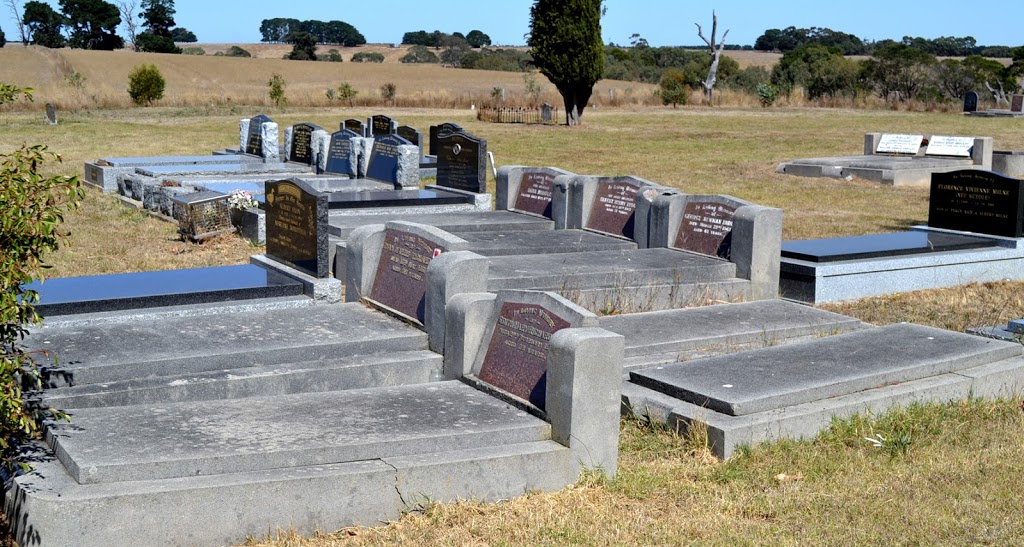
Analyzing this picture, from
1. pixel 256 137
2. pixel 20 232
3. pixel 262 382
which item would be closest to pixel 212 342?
pixel 262 382

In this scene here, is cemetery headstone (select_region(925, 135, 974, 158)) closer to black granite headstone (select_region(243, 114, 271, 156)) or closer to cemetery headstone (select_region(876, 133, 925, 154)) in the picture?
cemetery headstone (select_region(876, 133, 925, 154))

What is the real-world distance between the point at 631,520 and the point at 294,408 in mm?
1929

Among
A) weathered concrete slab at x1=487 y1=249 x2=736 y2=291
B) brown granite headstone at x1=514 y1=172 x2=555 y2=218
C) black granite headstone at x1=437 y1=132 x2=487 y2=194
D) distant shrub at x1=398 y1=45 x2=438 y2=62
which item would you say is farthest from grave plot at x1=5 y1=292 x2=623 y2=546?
distant shrub at x1=398 y1=45 x2=438 y2=62

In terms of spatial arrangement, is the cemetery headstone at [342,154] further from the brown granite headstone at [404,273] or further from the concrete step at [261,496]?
the concrete step at [261,496]

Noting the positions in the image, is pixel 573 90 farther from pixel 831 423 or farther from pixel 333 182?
pixel 831 423

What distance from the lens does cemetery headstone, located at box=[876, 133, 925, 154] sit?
2345cm

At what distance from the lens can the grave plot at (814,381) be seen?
6398 mm

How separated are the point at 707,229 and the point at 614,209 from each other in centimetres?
175

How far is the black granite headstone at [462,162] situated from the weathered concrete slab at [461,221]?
3.96 feet

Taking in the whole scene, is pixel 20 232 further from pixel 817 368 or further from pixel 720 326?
pixel 720 326

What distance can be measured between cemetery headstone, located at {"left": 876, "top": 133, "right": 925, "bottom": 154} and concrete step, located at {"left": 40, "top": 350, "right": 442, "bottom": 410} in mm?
18797

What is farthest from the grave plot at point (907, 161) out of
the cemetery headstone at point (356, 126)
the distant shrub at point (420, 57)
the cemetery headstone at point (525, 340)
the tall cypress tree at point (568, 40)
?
the distant shrub at point (420, 57)

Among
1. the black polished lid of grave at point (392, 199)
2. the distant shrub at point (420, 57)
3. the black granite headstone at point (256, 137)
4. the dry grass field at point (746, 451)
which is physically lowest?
the dry grass field at point (746, 451)

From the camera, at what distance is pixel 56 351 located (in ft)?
22.9
